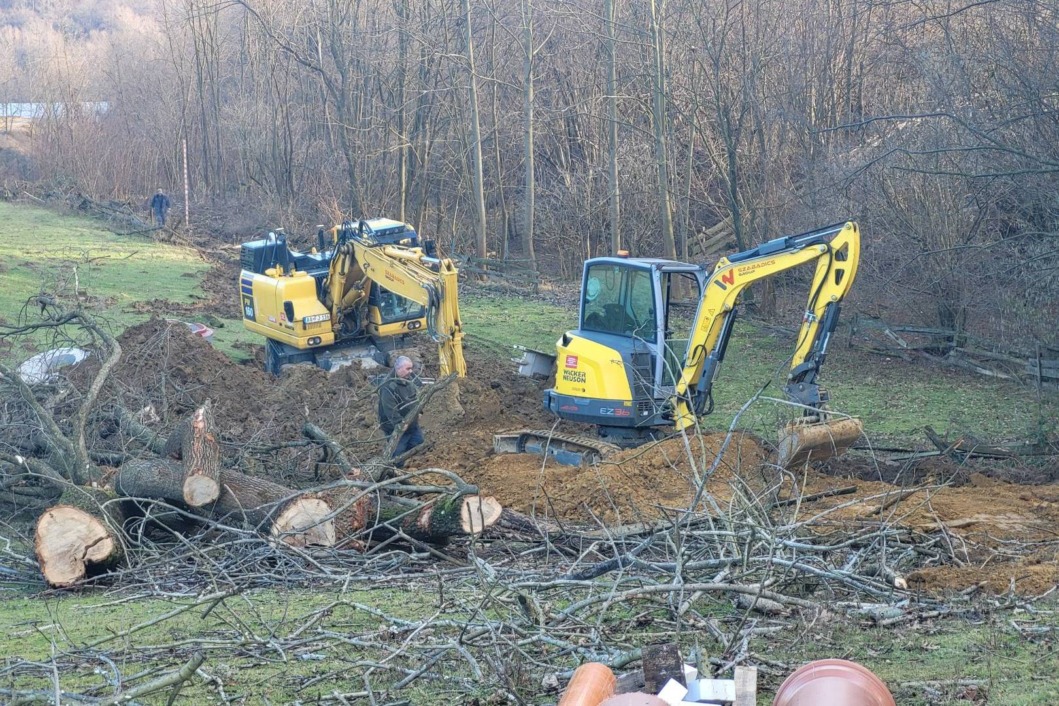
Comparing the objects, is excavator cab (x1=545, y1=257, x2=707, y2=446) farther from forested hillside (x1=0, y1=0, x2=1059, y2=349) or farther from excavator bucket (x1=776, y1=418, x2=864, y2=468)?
forested hillside (x1=0, y1=0, x2=1059, y2=349)

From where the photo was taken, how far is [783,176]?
2209 cm

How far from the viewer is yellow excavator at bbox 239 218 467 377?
15039 mm

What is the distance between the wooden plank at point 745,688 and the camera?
443 cm

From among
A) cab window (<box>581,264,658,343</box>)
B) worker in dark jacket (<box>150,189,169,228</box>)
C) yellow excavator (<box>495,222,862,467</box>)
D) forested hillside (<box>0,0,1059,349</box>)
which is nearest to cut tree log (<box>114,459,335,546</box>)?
yellow excavator (<box>495,222,862,467</box>)

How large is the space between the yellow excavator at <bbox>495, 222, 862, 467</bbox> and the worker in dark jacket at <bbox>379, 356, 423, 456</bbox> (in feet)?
3.14

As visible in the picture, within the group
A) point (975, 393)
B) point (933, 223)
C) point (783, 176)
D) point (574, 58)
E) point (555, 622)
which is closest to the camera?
point (555, 622)

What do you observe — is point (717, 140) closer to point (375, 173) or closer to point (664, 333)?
point (375, 173)

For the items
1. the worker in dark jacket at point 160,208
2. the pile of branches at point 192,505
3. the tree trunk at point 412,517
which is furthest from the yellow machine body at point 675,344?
the worker in dark jacket at point 160,208

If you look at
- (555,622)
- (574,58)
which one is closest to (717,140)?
(574,58)

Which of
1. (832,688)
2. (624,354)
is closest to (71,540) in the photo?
(832,688)

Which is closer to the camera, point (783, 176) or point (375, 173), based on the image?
point (783, 176)

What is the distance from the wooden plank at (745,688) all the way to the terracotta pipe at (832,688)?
0.16 m

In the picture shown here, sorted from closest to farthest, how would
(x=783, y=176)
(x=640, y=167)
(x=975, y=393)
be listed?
1. (x=975, y=393)
2. (x=783, y=176)
3. (x=640, y=167)

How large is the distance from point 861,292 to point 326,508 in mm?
14431
